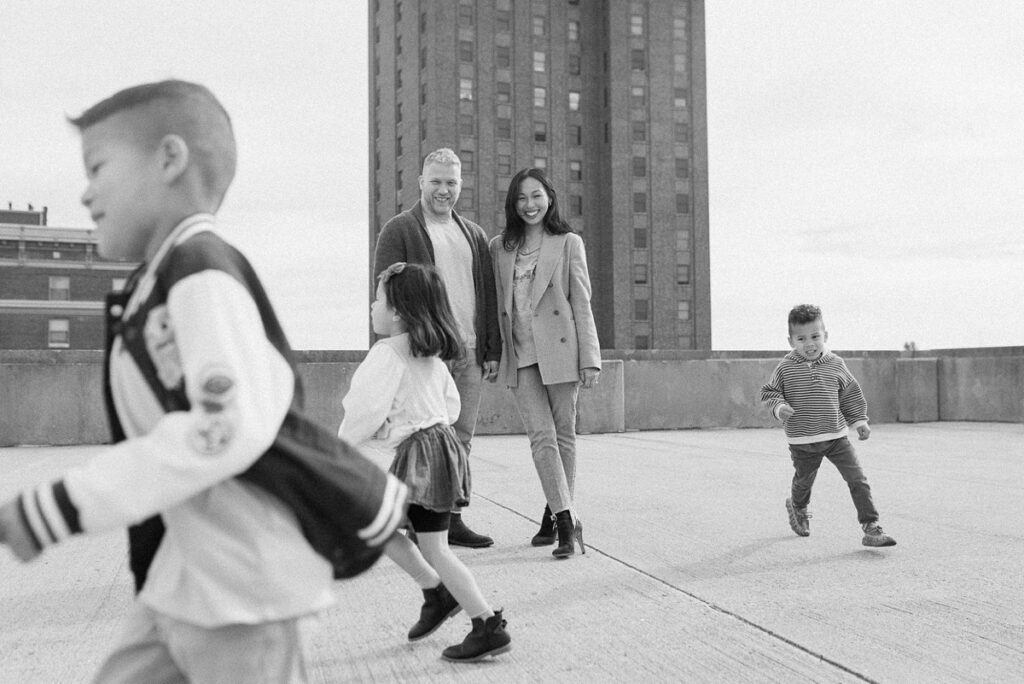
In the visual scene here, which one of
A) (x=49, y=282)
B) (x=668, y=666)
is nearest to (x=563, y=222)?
(x=668, y=666)

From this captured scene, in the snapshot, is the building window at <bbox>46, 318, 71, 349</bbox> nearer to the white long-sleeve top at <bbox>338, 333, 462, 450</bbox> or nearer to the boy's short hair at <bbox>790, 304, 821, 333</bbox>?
the boy's short hair at <bbox>790, 304, 821, 333</bbox>

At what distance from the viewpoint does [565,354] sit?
491 centimetres

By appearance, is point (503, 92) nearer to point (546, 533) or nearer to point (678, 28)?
point (678, 28)

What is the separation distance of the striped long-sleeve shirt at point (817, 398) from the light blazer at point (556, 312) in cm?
112

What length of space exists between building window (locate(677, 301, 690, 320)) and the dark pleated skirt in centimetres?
6829

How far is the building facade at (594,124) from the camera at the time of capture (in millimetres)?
66750

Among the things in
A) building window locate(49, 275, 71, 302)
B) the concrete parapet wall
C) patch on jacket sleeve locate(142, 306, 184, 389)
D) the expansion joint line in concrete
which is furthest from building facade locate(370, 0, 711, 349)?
patch on jacket sleeve locate(142, 306, 184, 389)

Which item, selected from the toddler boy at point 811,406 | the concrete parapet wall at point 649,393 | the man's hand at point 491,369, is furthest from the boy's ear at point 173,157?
the concrete parapet wall at point 649,393

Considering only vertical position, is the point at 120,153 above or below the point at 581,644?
above

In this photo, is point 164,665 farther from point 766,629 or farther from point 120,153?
point 766,629

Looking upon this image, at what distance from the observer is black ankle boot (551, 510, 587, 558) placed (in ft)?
15.3

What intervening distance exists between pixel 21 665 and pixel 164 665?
1.92 m

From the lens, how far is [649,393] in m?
14.1

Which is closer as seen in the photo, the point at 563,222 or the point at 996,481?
the point at 563,222
